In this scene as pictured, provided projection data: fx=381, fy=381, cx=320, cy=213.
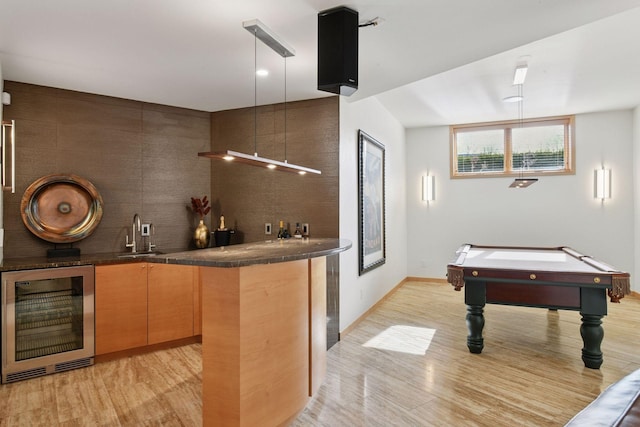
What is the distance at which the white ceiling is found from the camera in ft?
7.46

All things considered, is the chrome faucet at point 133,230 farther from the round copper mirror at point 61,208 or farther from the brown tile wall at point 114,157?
the round copper mirror at point 61,208

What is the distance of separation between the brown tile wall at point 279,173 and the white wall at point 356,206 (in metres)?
0.16

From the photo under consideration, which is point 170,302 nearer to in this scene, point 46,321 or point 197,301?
point 197,301

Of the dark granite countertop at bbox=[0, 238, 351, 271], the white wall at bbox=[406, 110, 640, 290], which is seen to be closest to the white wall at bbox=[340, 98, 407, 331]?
the white wall at bbox=[406, 110, 640, 290]

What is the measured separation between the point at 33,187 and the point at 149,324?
163 centimetres

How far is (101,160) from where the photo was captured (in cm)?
388

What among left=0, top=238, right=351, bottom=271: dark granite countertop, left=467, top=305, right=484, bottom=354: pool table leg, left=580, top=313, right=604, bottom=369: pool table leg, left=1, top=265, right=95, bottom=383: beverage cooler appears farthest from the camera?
left=467, top=305, right=484, bottom=354: pool table leg

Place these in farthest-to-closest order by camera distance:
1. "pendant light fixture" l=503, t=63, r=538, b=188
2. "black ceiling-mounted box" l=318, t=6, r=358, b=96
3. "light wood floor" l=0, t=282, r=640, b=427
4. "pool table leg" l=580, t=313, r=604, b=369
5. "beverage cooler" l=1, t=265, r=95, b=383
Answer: "pendant light fixture" l=503, t=63, r=538, b=188 → "pool table leg" l=580, t=313, r=604, b=369 → "beverage cooler" l=1, t=265, r=95, b=383 → "light wood floor" l=0, t=282, r=640, b=427 → "black ceiling-mounted box" l=318, t=6, r=358, b=96

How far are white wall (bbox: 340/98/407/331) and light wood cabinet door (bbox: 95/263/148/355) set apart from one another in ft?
6.43

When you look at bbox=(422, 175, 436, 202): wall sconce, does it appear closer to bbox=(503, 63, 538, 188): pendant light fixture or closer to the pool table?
bbox=(503, 63, 538, 188): pendant light fixture

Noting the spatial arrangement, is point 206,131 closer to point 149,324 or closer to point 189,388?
point 149,324

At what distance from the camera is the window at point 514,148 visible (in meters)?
6.25

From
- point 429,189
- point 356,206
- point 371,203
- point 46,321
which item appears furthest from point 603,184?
point 46,321

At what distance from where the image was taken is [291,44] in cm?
275
